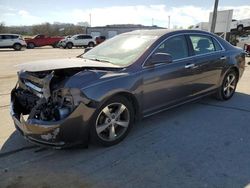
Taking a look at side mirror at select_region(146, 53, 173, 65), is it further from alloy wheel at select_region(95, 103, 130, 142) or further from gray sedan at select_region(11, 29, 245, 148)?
alloy wheel at select_region(95, 103, 130, 142)

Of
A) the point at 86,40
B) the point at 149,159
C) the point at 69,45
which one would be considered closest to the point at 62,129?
the point at 149,159

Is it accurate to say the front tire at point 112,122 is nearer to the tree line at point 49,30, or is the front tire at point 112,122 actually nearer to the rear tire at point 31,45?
the rear tire at point 31,45

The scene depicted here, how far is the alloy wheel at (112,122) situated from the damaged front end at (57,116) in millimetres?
266

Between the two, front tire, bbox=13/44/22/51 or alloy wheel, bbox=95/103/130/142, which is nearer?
alloy wheel, bbox=95/103/130/142

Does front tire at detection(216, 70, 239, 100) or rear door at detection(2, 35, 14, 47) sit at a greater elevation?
front tire at detection(216, 70, 239, 100)

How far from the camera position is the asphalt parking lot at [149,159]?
3320 mm

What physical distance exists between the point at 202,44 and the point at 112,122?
2683mm

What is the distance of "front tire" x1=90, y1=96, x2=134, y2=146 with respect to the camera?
3947 millimetres

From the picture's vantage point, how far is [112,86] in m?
3.97

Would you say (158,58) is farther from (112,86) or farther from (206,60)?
(206,60)

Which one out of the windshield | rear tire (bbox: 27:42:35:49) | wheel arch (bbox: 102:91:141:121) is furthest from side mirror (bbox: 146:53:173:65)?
rear tire (bbox: 27:42:35:49)

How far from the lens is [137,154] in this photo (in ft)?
13.0

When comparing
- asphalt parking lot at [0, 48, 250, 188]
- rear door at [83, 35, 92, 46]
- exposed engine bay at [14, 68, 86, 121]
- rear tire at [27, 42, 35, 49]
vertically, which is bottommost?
rear tire at [27, 42, 35, 49]

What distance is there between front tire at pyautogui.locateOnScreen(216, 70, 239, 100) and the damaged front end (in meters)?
3.60
